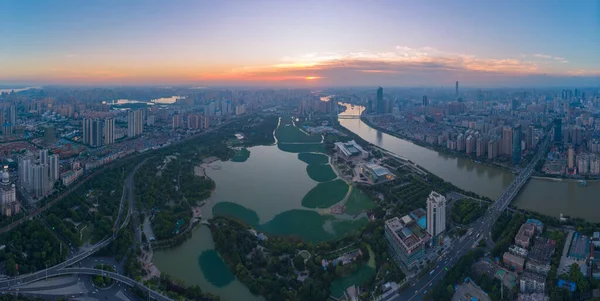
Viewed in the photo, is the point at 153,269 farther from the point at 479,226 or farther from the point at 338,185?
the point at 479,226

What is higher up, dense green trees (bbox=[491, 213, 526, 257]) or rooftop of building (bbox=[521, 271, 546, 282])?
dense green trees (bbox=[491, 213, 526, 257])

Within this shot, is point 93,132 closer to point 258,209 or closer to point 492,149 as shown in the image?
point 258,209

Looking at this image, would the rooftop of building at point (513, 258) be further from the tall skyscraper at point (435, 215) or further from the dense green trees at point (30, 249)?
the dense green trees at point (30, 249)

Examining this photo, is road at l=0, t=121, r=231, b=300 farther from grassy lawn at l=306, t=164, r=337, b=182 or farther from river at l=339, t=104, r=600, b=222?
river at l=339, t=104, r=600, b=222

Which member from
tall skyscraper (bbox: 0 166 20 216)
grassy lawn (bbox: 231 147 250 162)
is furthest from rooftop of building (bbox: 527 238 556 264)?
tall skyscraper (bbox: 0 166 20 216)

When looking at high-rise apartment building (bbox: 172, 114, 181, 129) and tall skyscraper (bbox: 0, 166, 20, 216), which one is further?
high-rise apartment building (bbox: 172, 114, 181, 129)

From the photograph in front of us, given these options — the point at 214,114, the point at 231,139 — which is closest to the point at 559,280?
the point at 231,139
